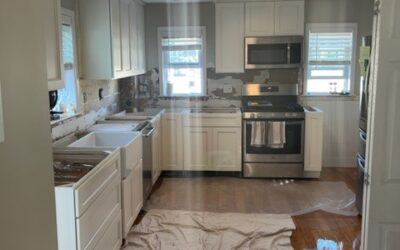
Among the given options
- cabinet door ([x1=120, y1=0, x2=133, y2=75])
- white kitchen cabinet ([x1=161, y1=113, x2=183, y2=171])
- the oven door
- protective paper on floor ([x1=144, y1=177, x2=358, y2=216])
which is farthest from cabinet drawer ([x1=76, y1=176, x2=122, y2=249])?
the oven door

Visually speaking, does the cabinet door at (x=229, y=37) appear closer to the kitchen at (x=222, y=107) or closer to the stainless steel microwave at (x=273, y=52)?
the kitchen at (x=222, y=107)

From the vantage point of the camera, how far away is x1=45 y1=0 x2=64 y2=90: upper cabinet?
2406mm

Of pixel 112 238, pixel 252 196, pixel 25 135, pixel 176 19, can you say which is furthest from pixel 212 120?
pixel 25 135

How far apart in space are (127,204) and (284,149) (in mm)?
2402

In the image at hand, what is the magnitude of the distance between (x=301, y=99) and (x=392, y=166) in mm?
3509

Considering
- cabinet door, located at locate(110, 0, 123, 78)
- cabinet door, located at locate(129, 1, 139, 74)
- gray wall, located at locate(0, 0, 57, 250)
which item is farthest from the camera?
cabinet door, located at locate(129, 1, 139, 74)

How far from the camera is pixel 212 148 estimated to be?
513cm

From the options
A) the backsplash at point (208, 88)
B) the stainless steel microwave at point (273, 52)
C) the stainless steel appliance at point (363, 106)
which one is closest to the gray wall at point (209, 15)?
the backsplash at point (208, 88)

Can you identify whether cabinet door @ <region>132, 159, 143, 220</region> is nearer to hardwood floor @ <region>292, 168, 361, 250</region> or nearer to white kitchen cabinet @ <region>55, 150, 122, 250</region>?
white kitchen cabinet @ <region>55, 150, 122, 250</region>

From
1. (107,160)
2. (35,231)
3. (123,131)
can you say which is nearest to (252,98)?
(123,131)

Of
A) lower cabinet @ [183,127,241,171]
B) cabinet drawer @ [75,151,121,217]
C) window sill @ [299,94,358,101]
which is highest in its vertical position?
window sill @ [299,94,358,101]

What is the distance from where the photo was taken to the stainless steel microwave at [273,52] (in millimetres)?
5133

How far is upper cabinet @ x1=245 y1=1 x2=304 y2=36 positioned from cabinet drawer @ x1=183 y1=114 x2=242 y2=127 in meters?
1.18

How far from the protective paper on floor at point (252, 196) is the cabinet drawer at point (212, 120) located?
2.30 ft
